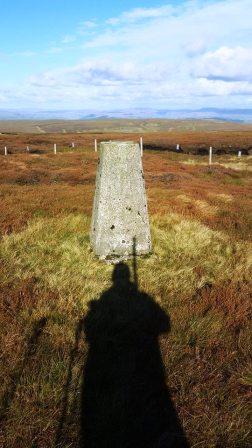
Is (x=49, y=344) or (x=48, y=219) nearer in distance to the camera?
(x=49, y=344)

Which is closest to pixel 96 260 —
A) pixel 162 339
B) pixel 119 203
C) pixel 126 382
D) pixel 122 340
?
pixel 119 203

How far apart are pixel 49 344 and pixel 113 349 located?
28.7 inches

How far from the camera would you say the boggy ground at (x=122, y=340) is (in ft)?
10.5

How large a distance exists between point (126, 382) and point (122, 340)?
79 cm

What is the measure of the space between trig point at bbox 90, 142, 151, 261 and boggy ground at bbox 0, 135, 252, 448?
41cm

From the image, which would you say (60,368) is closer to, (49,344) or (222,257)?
(49,344)

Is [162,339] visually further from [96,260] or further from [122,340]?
[96,260]

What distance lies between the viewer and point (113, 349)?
166 inches

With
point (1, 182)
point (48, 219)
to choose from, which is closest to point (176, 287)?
point (48, 219)

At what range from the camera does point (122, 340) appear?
4445mm

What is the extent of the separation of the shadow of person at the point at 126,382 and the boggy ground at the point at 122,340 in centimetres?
1

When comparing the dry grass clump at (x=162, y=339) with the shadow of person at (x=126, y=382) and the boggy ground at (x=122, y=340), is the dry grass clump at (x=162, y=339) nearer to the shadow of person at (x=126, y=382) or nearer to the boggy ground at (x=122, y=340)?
the boggy ground at (x=122, y=340)

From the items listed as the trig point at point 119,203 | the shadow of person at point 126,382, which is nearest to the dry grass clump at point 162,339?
the shadow of person at point 126,382

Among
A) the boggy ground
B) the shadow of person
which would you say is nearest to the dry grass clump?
the boggy ground
